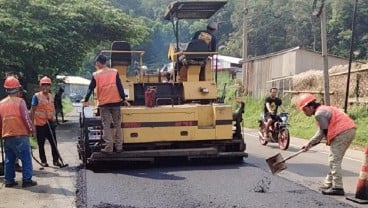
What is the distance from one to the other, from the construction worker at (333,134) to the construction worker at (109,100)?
10.4 ft

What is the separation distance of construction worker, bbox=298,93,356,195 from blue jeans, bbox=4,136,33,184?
13.0 ft


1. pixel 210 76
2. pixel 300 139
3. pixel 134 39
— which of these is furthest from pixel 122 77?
pixel 134 39

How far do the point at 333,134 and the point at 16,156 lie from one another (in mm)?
4502

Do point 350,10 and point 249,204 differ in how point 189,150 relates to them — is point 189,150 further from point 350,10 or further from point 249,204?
point 350,10

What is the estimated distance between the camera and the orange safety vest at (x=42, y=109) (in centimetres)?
988

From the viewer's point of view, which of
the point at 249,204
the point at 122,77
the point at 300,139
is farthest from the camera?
the point at 300,139

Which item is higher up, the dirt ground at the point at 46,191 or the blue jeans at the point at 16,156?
the blue jeans at the point at 16,156

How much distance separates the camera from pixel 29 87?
22.3m

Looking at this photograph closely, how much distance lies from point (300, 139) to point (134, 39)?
13152mm

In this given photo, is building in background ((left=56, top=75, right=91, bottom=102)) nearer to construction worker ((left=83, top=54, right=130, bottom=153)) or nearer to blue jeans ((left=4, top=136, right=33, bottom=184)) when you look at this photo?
construction worker ((left=83, top=54, right=130, bottom=153))

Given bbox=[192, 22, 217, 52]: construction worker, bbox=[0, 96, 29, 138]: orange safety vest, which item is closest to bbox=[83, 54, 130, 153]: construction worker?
bbox=[0, 96, 29, 138]: orange safety vest

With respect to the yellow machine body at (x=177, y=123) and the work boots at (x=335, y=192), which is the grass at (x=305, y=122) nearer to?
the yellow machine body at (x=177, y=123)

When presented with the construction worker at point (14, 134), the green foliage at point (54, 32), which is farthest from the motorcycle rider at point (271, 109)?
the green foliage at point (54, 32)

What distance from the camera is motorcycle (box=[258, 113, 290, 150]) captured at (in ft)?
42.7
